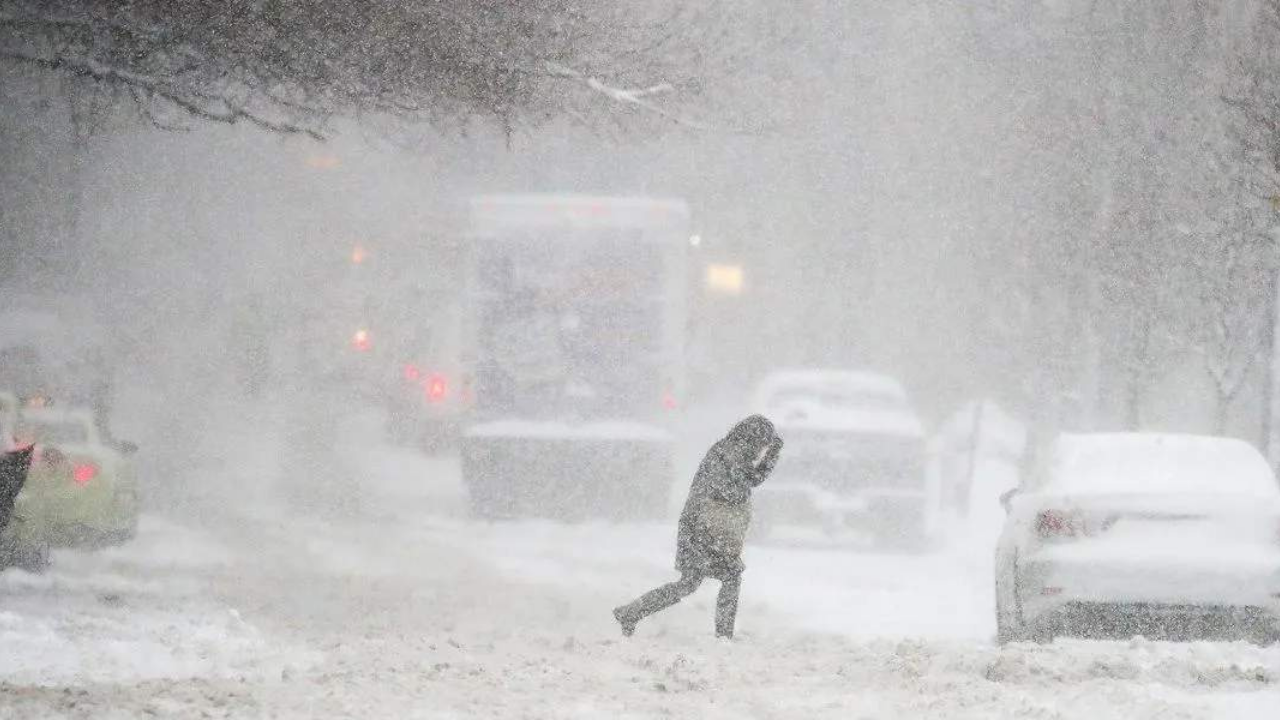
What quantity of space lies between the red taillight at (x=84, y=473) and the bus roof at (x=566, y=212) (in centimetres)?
600

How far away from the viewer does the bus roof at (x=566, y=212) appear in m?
19.5

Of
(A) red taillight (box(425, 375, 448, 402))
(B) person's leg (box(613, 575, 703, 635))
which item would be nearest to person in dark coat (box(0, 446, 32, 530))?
(B) person's leg (box(613, 575, 703, 635))

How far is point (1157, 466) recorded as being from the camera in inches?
425

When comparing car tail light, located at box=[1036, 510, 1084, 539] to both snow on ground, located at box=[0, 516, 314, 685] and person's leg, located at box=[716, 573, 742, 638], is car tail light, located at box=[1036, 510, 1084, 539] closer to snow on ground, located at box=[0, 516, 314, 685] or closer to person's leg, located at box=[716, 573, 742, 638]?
person's leg, located at box=[716, 573, 742, 638]

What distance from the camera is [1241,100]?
44.3ft

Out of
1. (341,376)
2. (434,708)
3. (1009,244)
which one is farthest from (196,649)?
(341,376)

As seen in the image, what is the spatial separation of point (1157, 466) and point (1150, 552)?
779 millimetres

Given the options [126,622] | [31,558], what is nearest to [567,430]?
[31,558]

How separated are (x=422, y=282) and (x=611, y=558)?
13.4m

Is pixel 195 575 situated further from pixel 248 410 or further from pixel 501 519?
pixel 248 410

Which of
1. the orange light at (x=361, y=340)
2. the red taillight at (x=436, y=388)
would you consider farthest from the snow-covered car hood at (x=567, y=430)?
the orange light at (x=361, y=340)

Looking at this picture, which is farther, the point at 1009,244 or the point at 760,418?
the point at 1009,244

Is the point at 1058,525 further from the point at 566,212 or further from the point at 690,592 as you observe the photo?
the point at 566,212

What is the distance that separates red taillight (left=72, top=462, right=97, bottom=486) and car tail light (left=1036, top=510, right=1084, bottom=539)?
7824 mm
